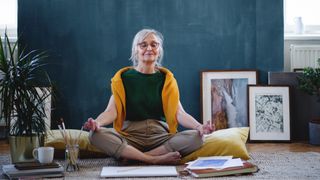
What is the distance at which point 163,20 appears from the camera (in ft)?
14.6

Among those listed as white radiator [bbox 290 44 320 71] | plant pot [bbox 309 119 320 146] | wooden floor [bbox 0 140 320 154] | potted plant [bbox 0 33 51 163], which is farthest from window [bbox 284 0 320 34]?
potted plant [bbox 0 33 51 163]

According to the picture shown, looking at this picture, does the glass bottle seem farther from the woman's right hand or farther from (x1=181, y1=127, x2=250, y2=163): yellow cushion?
(x1=181, y1=127, x2=250, y2=163): yellow cushion

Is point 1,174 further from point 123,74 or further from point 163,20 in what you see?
point 163,20

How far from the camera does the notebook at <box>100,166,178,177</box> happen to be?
2834 mm

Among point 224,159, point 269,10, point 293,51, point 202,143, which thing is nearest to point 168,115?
point 202,143

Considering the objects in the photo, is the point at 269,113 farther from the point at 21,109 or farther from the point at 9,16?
the point at 9,16

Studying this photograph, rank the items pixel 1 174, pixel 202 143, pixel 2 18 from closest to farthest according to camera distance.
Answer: pixel 1 174
pixel 202 143
pixel 2 18

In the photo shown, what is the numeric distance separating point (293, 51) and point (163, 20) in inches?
50.5

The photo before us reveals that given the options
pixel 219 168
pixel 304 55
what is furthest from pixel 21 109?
pixel 304 55

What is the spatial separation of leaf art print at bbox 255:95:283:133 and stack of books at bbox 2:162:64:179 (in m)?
2.06

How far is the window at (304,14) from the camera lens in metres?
5.05

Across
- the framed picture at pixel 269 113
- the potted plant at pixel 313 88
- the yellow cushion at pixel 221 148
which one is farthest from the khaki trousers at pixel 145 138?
the potted plant at pixel 313 88

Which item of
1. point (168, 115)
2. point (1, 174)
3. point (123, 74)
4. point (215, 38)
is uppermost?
point (215, 38)

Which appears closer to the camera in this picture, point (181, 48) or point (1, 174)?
point (1, 174)
